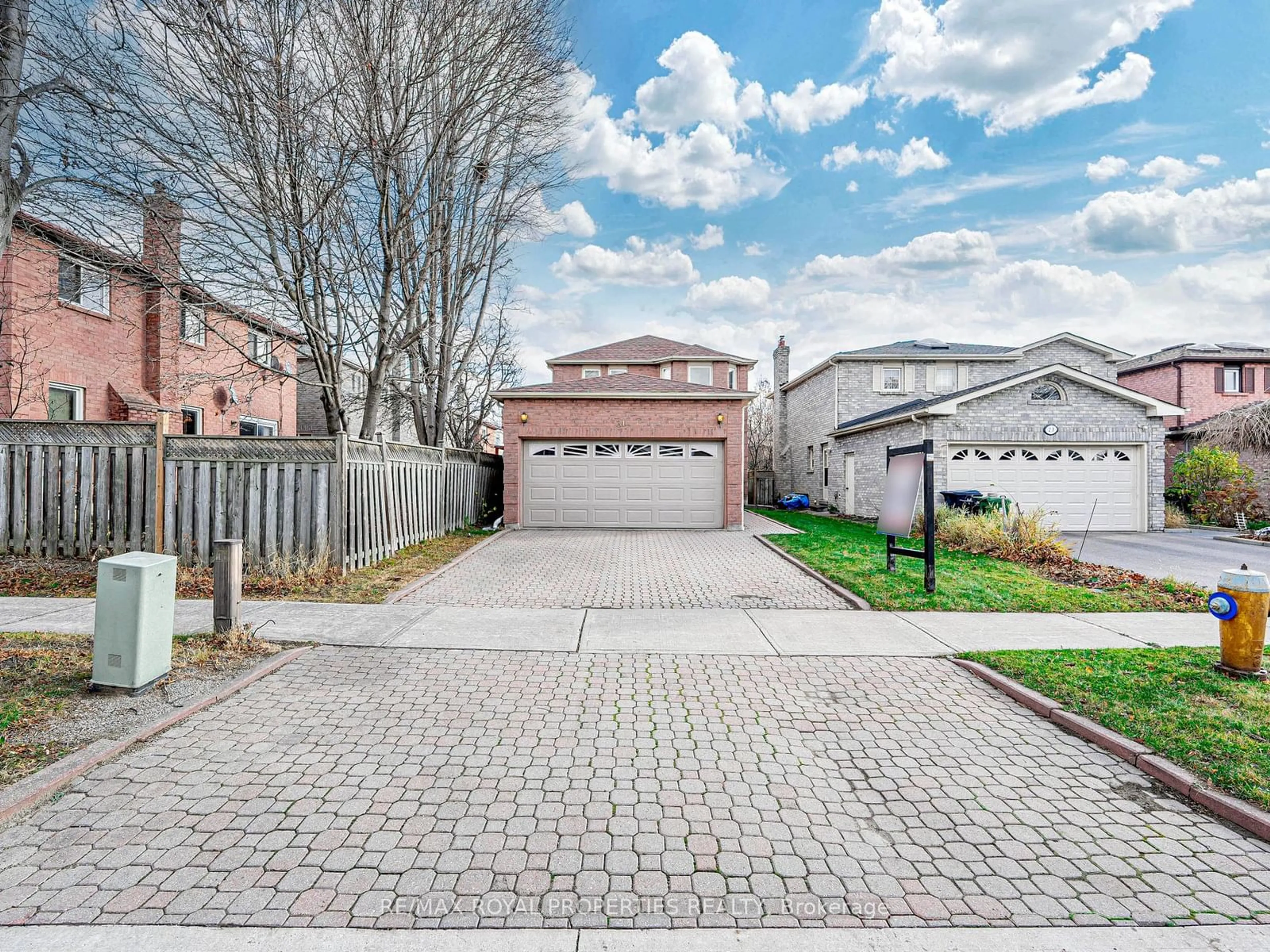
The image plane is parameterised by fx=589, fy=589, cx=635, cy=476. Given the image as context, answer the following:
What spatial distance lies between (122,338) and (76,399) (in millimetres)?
1996

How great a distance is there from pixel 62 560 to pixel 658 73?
14.0 m

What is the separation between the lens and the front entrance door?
20469mm

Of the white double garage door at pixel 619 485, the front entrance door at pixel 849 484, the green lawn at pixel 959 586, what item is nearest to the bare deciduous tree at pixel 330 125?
the white double garage door at pixel 619 485

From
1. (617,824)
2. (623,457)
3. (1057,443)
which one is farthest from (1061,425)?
(617,824)

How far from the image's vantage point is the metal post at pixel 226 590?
548 cm

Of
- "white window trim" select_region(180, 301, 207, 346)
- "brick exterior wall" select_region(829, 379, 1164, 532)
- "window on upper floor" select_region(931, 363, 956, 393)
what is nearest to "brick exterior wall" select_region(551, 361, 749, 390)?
"window on upper floor" select_region(931, 363, 956, 393)

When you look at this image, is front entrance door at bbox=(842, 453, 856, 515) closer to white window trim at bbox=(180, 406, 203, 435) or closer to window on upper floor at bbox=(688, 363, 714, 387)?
window on upper floor at bbox=(688, 363, 714, 387)

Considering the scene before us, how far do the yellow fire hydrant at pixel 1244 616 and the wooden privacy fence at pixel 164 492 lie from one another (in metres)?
9.81

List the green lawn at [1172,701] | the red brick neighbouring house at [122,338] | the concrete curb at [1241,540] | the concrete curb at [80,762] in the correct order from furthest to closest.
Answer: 1. the concrete curb at [1241,540]
2. the red brick neighbouring house at [122,338]
3. the green lawn at [1172,701]
4. the concrete curb at [80,762]

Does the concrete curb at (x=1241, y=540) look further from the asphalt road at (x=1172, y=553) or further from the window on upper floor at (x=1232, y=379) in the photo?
the window on upper floor at (x=1232, y=379)

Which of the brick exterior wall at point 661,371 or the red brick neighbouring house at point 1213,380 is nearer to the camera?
the red brick neighbouring house at point 1213,380

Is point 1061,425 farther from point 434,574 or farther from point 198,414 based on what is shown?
point 198,414

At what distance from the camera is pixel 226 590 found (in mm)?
5484

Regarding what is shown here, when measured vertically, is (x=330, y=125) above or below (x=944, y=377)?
above
